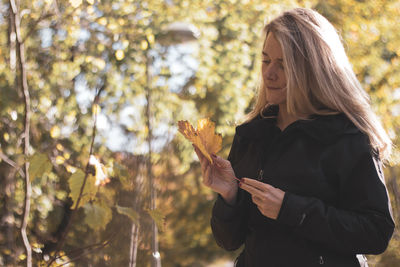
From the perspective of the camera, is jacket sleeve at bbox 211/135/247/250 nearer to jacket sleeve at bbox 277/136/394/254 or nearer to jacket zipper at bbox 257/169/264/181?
jacket zipper at bbox 257/169/264/181

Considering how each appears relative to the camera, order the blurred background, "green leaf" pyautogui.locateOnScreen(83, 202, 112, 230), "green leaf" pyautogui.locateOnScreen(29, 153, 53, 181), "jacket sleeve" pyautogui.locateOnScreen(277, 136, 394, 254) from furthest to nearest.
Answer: the blurred background, "green leaf" pyautogui.locateOnScreen(83, 202, 112, 230), "green leaf" pyautogui.locateOnScreen(29, 153, 53, 181), "jacket sleeve" pyautogui.locateOnScreen(277, 136, 394, 254)

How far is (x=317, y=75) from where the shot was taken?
1508 millimetres

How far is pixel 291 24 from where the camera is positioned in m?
1.57

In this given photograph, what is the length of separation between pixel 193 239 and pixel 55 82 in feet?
10.00

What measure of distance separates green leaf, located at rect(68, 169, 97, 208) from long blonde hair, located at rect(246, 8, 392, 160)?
35.0 inches

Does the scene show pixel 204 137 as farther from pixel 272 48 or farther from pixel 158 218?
pixel 158 218

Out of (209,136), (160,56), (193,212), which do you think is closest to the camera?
(209,136)

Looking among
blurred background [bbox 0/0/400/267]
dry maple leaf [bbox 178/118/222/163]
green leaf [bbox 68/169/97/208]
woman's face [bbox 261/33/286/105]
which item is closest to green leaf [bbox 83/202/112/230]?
green leaf [bbox 68/169/97/208]

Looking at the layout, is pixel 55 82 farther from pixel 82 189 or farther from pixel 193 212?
pixel 193 212

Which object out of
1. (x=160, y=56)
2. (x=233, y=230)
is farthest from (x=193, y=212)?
(x=233, y=230)

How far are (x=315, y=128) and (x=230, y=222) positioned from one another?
1.28ft

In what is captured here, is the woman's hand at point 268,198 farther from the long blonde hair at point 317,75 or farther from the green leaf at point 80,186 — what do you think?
the green leaf at point 80,186

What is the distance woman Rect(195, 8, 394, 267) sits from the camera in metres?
1.37

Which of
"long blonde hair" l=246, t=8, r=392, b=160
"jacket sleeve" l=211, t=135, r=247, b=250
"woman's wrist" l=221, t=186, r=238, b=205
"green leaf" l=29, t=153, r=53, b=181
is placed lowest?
"green leaf" l=29, t=153, r=53, b=181
